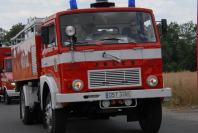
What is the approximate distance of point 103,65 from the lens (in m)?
10.9

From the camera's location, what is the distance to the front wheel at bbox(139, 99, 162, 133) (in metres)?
11.5

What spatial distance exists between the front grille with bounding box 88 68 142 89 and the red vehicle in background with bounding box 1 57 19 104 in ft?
50.6

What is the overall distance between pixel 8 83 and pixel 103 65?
53.5 feet

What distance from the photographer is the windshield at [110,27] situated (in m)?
11.2

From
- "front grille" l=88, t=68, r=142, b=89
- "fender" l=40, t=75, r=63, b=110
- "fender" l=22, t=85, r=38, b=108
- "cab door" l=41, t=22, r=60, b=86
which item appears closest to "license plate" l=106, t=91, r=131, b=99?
"front grille" l=88, t=68, r=142, b=89

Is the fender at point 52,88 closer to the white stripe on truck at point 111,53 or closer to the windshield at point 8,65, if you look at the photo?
the white stripe on truck at point 111,53

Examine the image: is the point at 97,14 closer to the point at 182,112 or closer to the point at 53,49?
the point at 53,49

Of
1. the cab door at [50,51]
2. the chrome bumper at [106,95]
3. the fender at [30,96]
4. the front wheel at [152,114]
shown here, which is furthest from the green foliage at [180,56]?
the chrome bumper at [106,95]

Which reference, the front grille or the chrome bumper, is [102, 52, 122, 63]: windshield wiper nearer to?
the front grille

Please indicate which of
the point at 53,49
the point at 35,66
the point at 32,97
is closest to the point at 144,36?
the point at 53,49

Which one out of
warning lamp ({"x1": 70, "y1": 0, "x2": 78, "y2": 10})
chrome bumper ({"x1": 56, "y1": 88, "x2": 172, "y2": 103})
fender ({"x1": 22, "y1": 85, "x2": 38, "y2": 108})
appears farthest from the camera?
fender ({"x1": 22, "y1": 85, "x2": 38, "y2": 108})

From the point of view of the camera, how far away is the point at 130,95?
10805 mm

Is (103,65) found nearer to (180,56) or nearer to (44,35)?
(44,35)

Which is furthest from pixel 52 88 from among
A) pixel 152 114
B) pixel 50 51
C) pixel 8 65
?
pixel 8 65
